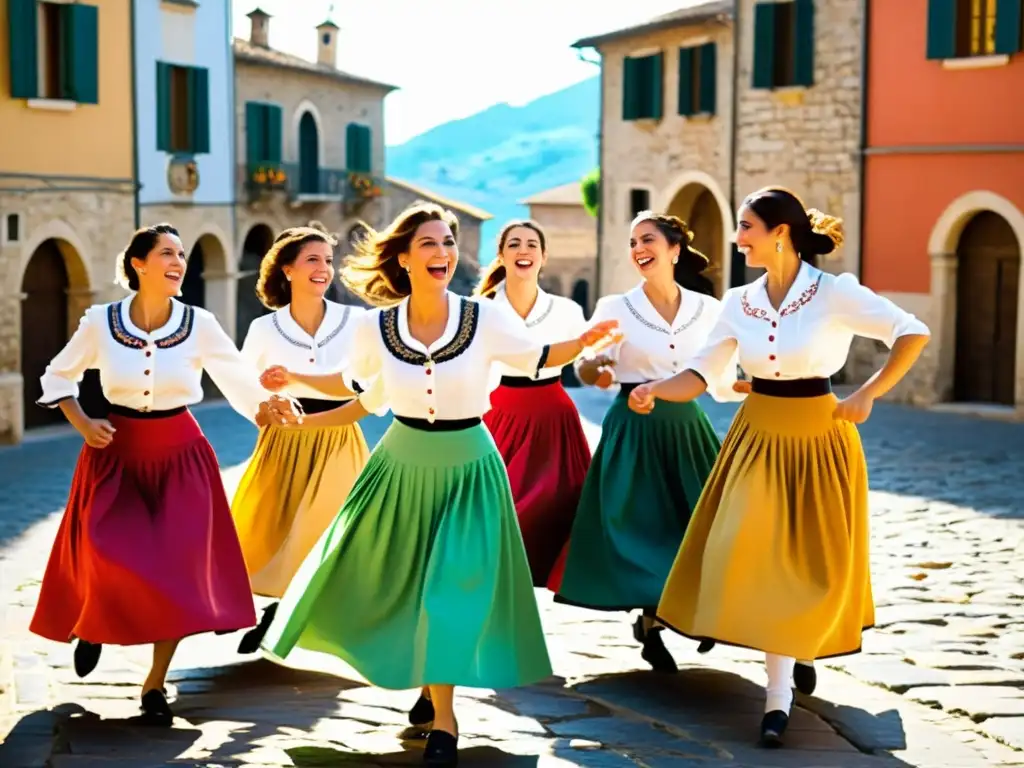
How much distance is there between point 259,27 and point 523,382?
1202 inches

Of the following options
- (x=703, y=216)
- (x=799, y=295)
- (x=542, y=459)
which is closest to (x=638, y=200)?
(x=703, y=216)

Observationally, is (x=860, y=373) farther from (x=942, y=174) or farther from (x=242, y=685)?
(x=242, y=685)

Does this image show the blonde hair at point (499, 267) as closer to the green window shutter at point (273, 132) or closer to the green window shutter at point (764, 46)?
the green window shutter at point (764, 46)

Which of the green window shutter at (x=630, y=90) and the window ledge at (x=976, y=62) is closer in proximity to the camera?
the window ledge at (x=976, y=62)

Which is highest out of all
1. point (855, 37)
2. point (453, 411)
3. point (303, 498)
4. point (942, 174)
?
point (855, 37)

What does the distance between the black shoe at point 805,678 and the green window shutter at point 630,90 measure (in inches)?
911

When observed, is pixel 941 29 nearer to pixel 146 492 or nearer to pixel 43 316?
pixel 43 316

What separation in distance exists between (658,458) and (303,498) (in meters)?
1.68

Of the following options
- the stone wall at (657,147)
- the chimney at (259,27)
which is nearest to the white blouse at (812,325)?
the stone wall at (657,147)

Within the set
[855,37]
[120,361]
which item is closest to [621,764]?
[120,361]

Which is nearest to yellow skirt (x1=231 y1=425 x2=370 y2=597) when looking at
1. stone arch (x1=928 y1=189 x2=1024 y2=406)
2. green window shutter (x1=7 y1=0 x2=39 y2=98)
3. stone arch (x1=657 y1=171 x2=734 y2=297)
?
green window shutter (x1=7 y1=0 x2=39 y2=98)

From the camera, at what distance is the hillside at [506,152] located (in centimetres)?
12056

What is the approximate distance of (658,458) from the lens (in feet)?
26.6

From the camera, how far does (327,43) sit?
132 feet
